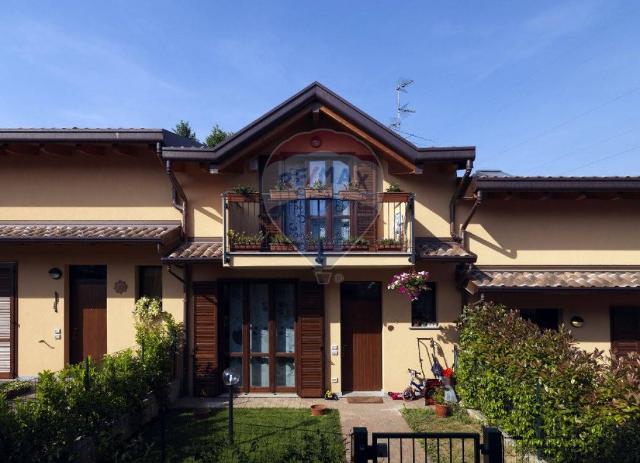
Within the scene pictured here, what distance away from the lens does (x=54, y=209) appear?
1020 centimetres

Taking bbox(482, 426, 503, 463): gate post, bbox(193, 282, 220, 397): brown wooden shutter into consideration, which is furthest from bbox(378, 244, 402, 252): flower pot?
bbox(482, 426, 503, 463): gate post

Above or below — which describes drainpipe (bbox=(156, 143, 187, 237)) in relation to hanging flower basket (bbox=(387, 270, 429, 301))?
above

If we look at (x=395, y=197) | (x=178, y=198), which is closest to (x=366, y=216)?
(x=395, y=197)

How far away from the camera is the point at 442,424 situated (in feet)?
26.2

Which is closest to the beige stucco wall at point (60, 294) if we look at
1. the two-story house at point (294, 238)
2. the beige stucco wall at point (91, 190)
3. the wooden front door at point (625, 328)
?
the two-story house at point (294, 238)

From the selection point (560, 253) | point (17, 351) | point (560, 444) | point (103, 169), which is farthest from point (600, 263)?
point (17, 351)

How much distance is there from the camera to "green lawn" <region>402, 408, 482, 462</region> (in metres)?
7.06

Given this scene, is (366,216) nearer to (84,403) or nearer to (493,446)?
(493,446)

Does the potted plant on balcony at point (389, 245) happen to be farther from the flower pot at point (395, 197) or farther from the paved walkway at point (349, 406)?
the paved walkway at point (349, 406)

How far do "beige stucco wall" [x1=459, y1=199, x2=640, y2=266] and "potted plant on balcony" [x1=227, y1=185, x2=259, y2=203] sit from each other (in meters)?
5.26

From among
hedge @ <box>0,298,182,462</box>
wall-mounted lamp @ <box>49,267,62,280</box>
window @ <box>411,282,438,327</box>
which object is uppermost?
wall-mounted lamp @ <box>49,267,62,280</box>

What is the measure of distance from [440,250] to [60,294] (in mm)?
9095

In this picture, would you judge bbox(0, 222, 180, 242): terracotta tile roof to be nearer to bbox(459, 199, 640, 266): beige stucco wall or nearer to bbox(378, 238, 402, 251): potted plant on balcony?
bbox(378, 238, 402, 251): potted plant on balcony

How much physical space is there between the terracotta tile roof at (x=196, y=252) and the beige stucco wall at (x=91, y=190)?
91 cm
